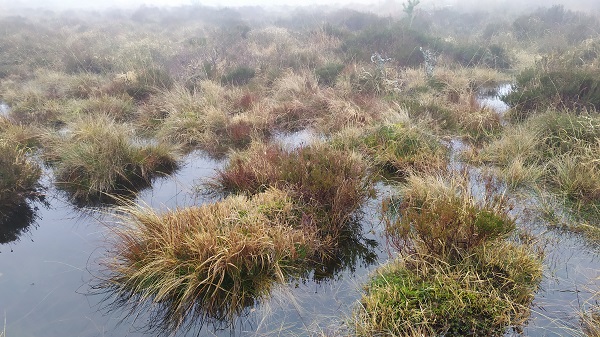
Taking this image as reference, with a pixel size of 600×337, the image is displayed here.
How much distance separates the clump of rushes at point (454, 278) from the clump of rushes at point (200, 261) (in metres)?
0.87

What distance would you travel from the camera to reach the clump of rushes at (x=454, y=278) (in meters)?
2.97

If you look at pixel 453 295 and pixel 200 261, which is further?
pixel 200 261

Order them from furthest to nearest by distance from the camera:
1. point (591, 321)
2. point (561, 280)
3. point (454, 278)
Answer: point (561, 280) → point (454, 278) → point (591, 321)

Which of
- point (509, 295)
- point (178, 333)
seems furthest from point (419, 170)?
point (178, 333)

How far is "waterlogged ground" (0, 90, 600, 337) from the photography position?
Answer: 10.4 ft

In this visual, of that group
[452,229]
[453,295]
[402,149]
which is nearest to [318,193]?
[452,229]

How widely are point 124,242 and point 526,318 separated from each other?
3550mm

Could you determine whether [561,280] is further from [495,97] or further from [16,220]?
[495,97]

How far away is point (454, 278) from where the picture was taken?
328 centimetres

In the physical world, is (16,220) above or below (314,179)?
below

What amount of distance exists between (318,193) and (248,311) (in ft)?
5.31

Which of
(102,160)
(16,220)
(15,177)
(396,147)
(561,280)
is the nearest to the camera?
(561,280)

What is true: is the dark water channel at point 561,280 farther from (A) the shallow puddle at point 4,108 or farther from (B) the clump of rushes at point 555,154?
(A) the shallow puddle at point 4,108

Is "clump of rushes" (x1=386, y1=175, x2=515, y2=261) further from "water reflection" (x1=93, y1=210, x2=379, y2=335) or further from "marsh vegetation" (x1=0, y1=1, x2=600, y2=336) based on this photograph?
"water reflection" (x1=93, y1=210, x2=379, y2=335)
